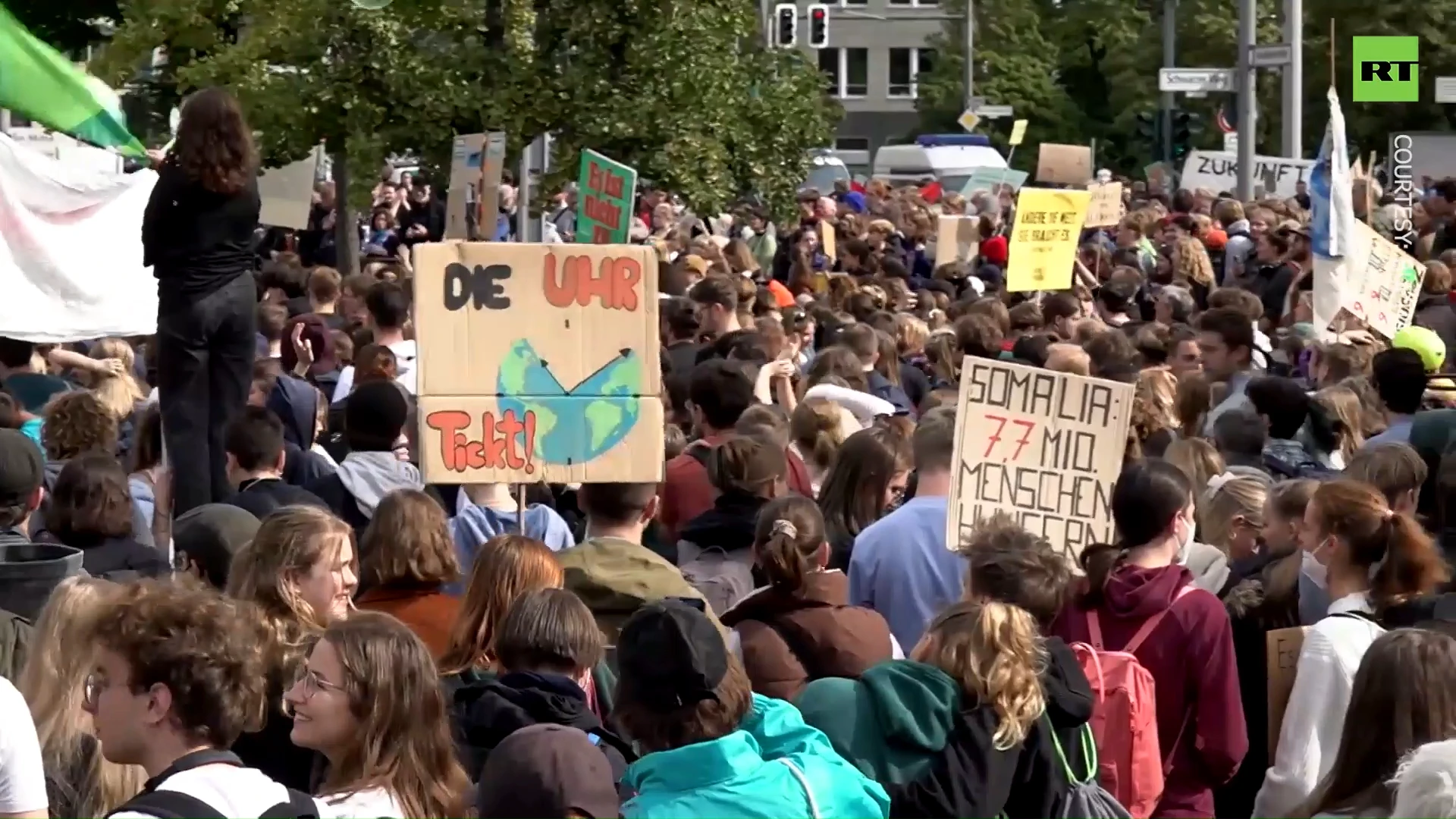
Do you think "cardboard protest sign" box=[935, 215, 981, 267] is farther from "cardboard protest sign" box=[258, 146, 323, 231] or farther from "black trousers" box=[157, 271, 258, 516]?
"black trousers" box=[157, 271, 258, 516]

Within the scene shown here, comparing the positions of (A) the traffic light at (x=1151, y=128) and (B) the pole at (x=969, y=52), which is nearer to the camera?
(A) the traffic light at (x=1151, y=128)

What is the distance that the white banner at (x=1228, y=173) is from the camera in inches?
1112

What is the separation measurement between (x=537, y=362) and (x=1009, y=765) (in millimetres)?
3309

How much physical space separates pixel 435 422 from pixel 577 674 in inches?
105

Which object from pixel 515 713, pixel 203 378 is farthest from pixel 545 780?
pixel 203 378

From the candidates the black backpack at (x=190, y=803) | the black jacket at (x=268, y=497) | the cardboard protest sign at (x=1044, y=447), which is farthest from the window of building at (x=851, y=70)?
the black backpack at (x=190, y=803)

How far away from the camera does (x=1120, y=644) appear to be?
5910 millimetres

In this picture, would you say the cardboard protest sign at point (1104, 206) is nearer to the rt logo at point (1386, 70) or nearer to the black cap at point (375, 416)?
the rt logo at point (1386, 70)

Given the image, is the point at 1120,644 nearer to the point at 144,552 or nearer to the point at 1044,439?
the point at 1044,439

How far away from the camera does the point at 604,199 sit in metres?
14.9

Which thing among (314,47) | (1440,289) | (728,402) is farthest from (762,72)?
(728,402)

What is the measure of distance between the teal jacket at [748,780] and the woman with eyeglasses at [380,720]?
36cm

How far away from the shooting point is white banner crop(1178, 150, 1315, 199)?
2823 cm

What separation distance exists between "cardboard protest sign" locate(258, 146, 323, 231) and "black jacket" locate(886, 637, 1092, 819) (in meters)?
14.9
